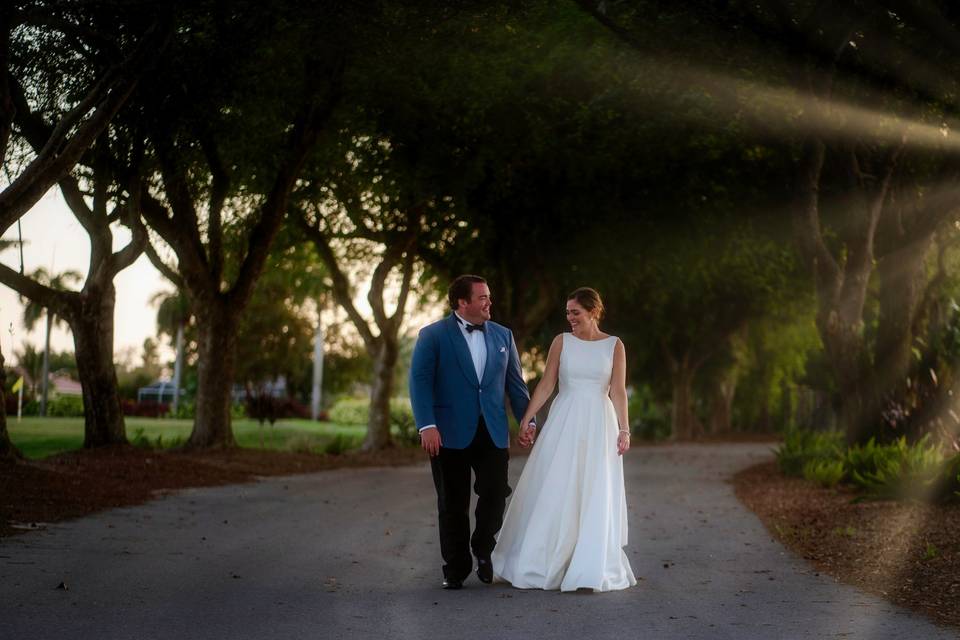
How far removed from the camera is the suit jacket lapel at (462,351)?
856cm

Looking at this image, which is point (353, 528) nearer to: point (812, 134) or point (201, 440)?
point (812, 134)

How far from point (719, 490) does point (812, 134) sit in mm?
6018

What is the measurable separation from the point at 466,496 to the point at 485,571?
1.82ft

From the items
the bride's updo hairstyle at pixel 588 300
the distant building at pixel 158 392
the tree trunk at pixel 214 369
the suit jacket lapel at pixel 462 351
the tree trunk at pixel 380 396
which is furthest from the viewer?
the distant building at pixel 158 392

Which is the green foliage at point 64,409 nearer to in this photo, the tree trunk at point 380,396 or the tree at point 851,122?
the tree trunk at point 380,396

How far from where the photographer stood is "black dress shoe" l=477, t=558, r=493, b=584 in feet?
28.1

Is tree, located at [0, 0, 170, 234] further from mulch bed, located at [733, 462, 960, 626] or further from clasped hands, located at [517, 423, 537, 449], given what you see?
mulch bed, located at [733, 462, 960, 626]

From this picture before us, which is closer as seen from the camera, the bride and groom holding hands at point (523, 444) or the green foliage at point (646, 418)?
the bride and groom holding hands at point (523, 444)

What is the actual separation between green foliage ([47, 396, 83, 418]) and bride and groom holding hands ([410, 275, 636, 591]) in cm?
4629

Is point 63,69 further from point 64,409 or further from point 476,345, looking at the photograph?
point 64,409

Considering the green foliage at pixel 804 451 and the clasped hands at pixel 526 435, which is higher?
the clasped hands at pixel 526 435

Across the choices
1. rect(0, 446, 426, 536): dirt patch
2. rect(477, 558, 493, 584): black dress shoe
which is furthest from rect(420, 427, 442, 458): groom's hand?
rect(0, 446, 426, 536): dirt patch

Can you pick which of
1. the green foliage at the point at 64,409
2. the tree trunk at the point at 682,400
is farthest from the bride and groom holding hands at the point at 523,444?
the green foliage at the point at 64,409

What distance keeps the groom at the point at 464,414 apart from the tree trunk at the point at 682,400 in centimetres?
3914
